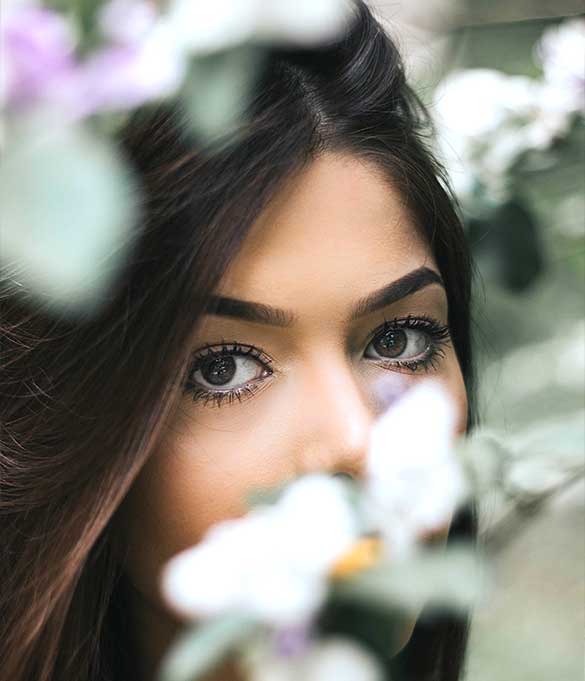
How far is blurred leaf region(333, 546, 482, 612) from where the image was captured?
1.55 feet

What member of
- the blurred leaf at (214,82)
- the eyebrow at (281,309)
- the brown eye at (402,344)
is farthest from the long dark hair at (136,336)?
the blurred leaf at (214,82)

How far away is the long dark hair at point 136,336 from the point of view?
109 cm

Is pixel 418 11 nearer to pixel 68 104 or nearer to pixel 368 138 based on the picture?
pixel 368 138

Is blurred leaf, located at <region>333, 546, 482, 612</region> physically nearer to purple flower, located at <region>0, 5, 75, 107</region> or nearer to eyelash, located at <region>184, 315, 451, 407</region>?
purple flower, located at <region>0, 5, 75, 107</region>

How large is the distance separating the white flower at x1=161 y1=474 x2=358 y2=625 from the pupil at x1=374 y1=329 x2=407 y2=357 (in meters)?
0.71

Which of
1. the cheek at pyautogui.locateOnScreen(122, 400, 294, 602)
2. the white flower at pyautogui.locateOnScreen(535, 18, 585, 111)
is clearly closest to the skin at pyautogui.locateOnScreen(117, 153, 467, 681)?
→ the cheek at pyautogui.locateOnScreen(122, 400, 294, 602)

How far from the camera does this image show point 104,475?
3.73ft

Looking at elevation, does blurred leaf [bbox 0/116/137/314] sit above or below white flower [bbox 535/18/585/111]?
above

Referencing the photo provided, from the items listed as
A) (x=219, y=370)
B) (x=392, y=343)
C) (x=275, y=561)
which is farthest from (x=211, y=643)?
(x=392, y=343)

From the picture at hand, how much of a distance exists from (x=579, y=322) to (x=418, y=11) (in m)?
0.63

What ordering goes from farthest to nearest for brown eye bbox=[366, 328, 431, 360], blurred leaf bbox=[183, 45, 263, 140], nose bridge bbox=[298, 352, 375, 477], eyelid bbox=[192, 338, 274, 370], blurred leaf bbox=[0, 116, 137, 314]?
brown eye bbox=[366, 328, 431, 360], eyelid bbox=[192, 338, 274, 370], nose bridge bbox=[298, 352, 375, 477], blurred leaf bbox=[183, 45, 263, 140], blurred leaf bbox=[0, 116, 137, 314]

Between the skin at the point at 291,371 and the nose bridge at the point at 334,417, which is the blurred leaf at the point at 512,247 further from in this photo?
the nose bridge at the point at 334,417

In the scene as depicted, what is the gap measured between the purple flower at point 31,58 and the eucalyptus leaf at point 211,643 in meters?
0.27

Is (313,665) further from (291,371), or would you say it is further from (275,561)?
(291,371)
